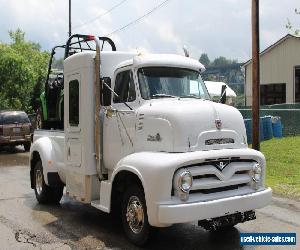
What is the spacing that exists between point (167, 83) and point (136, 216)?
2.07 meters

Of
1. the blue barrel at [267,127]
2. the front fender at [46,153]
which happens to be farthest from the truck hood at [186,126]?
the blue barrel at [267,127]

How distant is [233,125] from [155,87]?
4.21 ft

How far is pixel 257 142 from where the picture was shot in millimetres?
15016

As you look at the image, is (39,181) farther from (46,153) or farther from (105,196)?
(105,196)

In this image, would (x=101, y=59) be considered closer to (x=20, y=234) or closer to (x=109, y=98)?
(x=109, y=98)

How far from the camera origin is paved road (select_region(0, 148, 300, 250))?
677 cm

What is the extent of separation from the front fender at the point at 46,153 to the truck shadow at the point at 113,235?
87 cm

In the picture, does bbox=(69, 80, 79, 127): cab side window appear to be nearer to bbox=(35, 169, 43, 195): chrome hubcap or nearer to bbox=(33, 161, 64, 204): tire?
bbox=(33, 161, 64, 204): tire

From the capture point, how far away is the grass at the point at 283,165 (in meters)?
11.0

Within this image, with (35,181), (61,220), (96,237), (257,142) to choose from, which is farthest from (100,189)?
(257,142)

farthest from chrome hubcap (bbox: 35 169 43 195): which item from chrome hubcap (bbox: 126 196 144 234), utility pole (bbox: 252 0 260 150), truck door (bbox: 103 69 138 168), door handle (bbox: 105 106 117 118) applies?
utility pole (bbox: 252 0 260 150)

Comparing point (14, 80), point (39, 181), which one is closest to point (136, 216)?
point (39, 181)

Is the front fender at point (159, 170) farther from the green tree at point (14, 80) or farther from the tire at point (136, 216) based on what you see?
the green tree at point (14, 80)

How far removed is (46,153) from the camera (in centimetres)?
927
